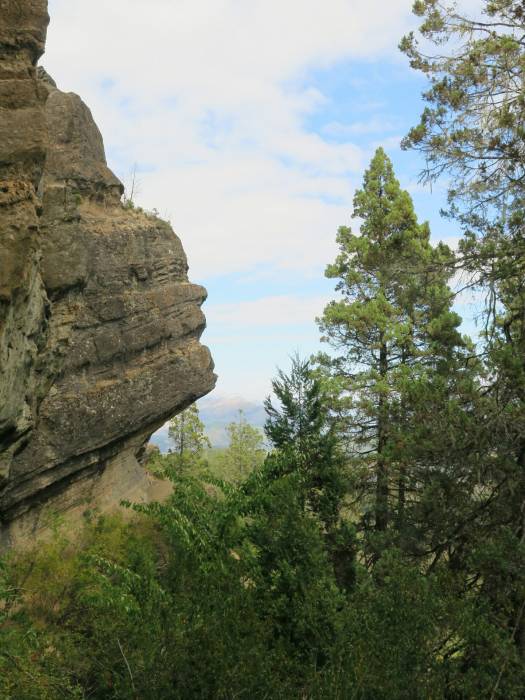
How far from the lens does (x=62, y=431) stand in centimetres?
2116

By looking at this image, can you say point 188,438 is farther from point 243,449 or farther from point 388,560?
point 388,560

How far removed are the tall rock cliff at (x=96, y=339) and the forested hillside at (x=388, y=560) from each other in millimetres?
2279

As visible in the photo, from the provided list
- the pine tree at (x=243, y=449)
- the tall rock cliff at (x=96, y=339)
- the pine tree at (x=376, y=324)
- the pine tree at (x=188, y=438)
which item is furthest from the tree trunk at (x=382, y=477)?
the pine tree at (x=243, y=449)

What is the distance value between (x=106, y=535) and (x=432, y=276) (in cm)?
1495

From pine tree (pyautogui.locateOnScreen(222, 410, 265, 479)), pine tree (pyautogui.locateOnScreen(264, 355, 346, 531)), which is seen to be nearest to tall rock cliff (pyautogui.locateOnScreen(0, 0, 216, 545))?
pine tree (pyautogui.locateOnScreen(264, 355, 346, 531))

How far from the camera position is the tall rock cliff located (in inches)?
552

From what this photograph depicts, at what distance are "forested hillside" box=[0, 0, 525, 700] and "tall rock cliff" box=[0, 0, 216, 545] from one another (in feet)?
7.48

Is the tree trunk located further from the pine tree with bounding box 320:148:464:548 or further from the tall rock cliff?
the tall rock cliff

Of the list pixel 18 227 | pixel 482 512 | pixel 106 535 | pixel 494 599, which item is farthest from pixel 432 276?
pixel 106 535

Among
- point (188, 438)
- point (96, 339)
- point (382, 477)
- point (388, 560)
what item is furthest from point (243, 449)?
point (388, 560)

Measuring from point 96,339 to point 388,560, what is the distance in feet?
49.9

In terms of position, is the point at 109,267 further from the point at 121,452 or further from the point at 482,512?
the point at 482,512

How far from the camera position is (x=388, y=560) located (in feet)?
34.1

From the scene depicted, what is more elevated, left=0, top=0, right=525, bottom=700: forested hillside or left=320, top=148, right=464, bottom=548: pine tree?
left=320, top=148, right=464, bottom=548: pine tree
